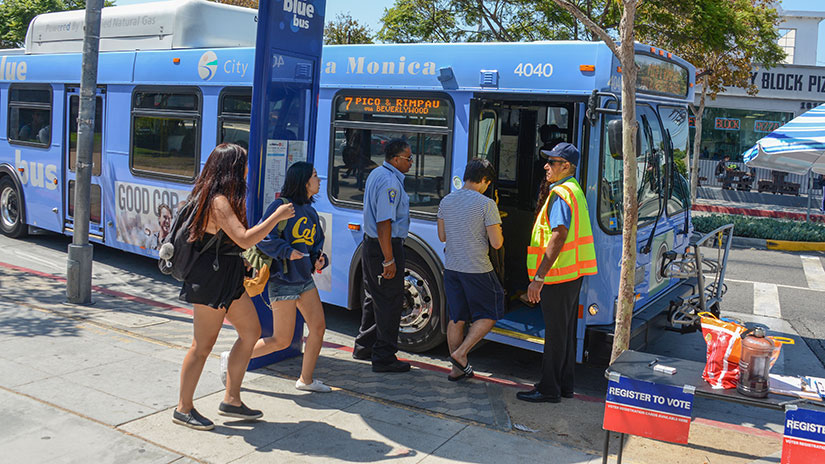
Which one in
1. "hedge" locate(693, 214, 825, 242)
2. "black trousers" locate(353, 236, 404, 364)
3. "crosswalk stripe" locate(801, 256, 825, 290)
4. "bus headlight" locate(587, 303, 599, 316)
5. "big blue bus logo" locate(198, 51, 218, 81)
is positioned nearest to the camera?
"bus headlight" locate(587, 303, 599, 316)

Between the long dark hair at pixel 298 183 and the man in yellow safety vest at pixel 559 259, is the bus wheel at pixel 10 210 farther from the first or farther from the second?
the man in yellow safety vest at pixel 559 259

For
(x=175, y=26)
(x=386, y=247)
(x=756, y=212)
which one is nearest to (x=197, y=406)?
(x=386, y=247)

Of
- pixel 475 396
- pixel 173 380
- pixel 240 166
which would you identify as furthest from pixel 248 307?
pixel 475 396

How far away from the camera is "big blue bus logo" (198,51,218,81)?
863 centimetres

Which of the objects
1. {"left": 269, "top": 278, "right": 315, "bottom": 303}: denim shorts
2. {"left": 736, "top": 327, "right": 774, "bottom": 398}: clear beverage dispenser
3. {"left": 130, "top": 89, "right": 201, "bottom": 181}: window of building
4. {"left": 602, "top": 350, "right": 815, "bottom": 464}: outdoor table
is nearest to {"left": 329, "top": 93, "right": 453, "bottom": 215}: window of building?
{"left": 269, "top": 278, "right": 315, "bottom": 303}: denim shorts

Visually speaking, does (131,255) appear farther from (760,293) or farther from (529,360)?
(760,293)

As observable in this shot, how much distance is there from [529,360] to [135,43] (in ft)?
21.1

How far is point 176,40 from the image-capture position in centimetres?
934

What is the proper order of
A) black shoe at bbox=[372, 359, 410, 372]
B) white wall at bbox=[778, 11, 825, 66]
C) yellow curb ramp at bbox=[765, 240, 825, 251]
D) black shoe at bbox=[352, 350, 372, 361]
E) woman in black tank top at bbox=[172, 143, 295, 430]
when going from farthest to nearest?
white wall at bbox=[778, 11, 825, 66], yellow curb ramp at bbox=[765, 240, 825, 251], black shoe at bbox=[352, 350, 372, 361], black shoe at bbox=[372, 359, 410, 372], woman in black tank top at bbox=[172, 143, 295, 430]

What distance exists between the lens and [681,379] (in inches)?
176

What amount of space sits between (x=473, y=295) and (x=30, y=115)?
326 inches

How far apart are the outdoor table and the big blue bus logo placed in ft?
18.9

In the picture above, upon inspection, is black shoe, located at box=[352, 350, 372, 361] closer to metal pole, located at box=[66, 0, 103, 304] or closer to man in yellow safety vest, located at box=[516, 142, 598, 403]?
man in yellow safety vest, located at box=[516, 142, 598, 403]

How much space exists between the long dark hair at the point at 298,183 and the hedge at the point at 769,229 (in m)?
11.9
